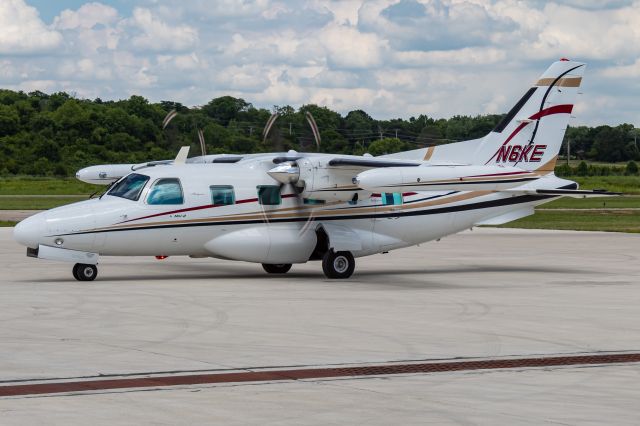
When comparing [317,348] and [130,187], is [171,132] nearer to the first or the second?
[130,187]

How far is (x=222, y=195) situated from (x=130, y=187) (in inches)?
83.3

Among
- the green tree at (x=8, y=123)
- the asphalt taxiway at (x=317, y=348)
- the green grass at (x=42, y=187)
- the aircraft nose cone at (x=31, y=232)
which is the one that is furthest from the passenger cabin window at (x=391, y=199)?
the green tree at (x=8, y=123)

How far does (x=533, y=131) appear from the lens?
92.0 feet

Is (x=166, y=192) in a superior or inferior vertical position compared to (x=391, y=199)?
superior

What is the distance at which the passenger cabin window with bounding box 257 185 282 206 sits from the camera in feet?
82.7

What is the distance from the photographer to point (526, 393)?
453 inches

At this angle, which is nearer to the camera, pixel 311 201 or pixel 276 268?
pixel 311 201

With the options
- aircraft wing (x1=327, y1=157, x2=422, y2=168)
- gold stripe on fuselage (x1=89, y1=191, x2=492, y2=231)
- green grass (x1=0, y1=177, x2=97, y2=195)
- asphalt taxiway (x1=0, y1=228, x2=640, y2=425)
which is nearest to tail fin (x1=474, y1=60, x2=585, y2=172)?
gold stripe on fuselage (x1=89, y1=191, x2=492, y2=231)

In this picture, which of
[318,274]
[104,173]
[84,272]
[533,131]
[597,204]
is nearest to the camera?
[84,272]

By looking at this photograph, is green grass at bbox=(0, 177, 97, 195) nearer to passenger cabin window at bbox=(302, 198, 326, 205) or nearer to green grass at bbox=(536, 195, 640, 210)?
green grass at bbox=(536, 195, 640, 210)

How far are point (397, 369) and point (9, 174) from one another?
8537 cm

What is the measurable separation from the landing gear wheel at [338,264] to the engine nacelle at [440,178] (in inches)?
116

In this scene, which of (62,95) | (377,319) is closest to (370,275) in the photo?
(377,319)

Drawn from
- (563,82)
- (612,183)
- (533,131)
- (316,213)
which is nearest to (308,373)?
(316,213)
